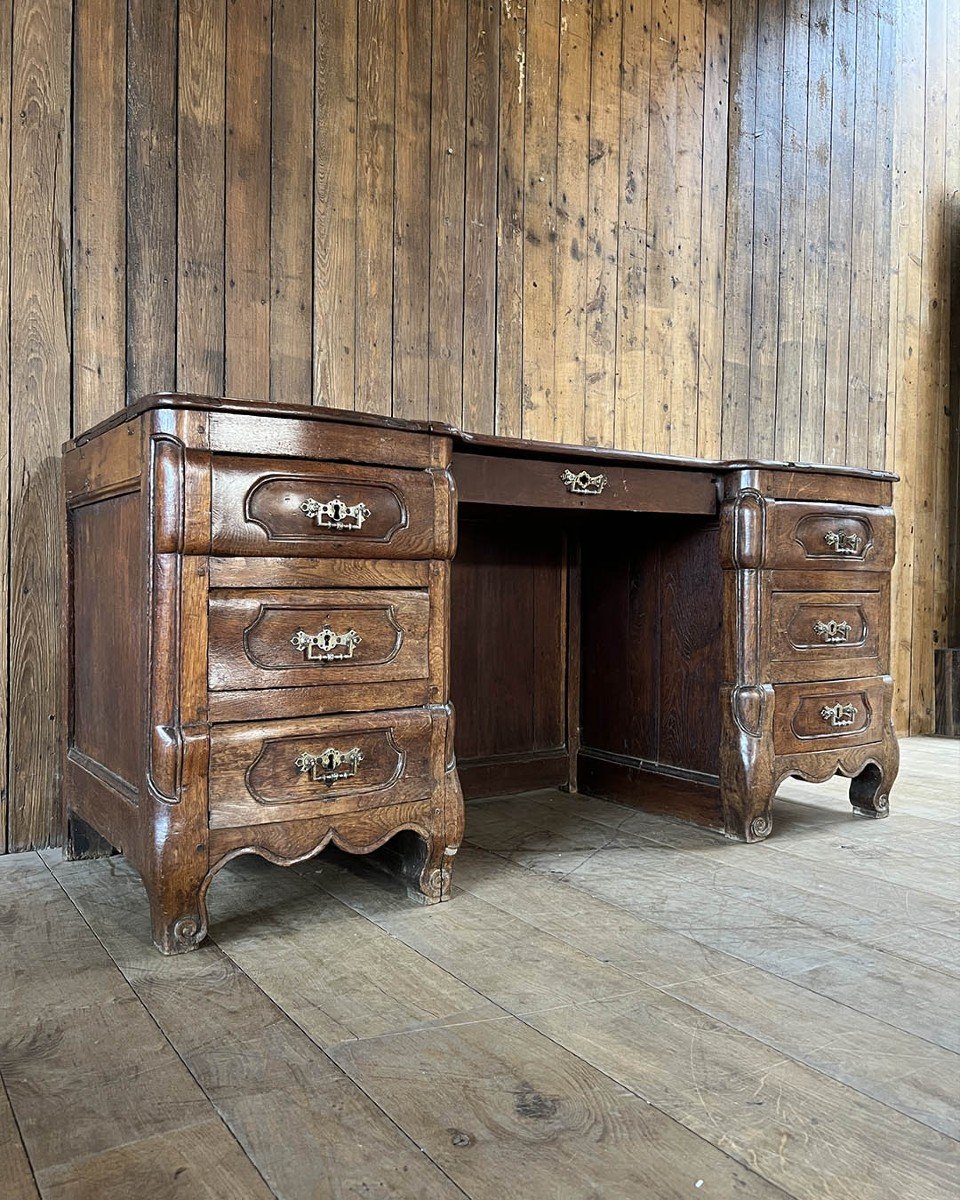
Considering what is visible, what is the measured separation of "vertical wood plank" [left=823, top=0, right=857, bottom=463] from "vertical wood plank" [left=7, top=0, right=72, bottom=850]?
256 centimetres

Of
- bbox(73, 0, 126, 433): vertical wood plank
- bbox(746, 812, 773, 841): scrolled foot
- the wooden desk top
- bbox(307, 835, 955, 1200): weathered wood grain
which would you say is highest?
bbox(73, 0, 126, 433): vertical wood plank

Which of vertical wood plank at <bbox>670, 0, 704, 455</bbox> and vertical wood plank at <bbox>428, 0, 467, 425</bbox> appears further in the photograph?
vertical wood plank at <bbox>670, 0, 704, 455</bbox>

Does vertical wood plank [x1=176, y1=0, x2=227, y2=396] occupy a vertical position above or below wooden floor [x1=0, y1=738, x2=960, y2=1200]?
above

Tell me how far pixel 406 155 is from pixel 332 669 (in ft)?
4.89

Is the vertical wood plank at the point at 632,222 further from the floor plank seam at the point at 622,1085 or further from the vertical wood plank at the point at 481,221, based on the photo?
the floor plank seam at the point at 622,1085

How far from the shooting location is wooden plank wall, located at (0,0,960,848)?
6.74ft

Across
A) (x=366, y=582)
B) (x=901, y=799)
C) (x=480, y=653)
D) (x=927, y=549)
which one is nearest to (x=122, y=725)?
(x=366, y=582)

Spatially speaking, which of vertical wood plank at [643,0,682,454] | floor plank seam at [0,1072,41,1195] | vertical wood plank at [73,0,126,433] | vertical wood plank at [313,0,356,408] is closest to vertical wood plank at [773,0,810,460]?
vertical wood plank at [643,0,682,454]

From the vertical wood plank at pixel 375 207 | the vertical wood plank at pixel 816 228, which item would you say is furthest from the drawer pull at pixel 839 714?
the vertical wood plank at pixel 816 228

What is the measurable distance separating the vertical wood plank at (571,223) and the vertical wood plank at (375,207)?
0.54 m

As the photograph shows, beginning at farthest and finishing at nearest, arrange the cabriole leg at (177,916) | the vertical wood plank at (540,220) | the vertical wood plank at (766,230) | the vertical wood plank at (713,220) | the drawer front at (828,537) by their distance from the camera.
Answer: the vertical wood plank at (766,230) < the vertical wood plank at (713,220) < the vertical wood plank at (540,220) < the drawer front at (828,537) < the cabriole leg at (177,916)

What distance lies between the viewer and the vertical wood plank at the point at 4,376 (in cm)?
199

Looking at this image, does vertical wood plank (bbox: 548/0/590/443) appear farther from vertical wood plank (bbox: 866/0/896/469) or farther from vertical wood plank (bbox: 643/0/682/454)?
vertical wood plank (bbox: 866/0/896/469)

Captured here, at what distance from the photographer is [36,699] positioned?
2.06 metres
